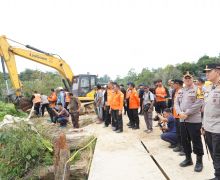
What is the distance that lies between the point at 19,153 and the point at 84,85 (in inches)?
430

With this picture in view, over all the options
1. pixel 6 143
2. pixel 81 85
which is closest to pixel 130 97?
pixel 6 143

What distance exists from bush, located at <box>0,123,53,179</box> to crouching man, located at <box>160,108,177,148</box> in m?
2.77

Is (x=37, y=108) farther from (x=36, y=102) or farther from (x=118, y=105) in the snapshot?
(x=118, y=105)

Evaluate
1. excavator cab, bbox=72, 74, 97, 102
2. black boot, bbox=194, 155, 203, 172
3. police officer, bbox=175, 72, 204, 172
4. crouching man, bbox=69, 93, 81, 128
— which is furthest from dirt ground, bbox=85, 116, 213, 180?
excavator cab, bbox=72, 74, 97, 102

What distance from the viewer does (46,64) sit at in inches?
678

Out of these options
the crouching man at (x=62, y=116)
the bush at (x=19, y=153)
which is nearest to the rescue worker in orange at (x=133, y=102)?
the crouching man at (x=62, y=116)

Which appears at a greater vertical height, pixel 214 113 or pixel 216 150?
pixel 214 113

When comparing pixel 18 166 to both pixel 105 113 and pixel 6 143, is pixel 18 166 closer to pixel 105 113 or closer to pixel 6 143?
pixel 6 143

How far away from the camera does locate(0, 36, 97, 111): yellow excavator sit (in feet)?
53.5

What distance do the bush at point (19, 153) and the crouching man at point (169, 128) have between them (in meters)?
2.77

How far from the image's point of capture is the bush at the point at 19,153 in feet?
21.5

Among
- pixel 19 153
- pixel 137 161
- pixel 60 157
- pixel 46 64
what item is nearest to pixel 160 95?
pixel 137 161

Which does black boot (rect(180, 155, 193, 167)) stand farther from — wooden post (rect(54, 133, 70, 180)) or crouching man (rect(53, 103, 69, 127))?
crouching man (rect(53, 103, 69, 127))

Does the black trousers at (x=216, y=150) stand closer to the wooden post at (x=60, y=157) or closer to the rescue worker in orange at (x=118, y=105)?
the wooden post at (x=60, y=157)
